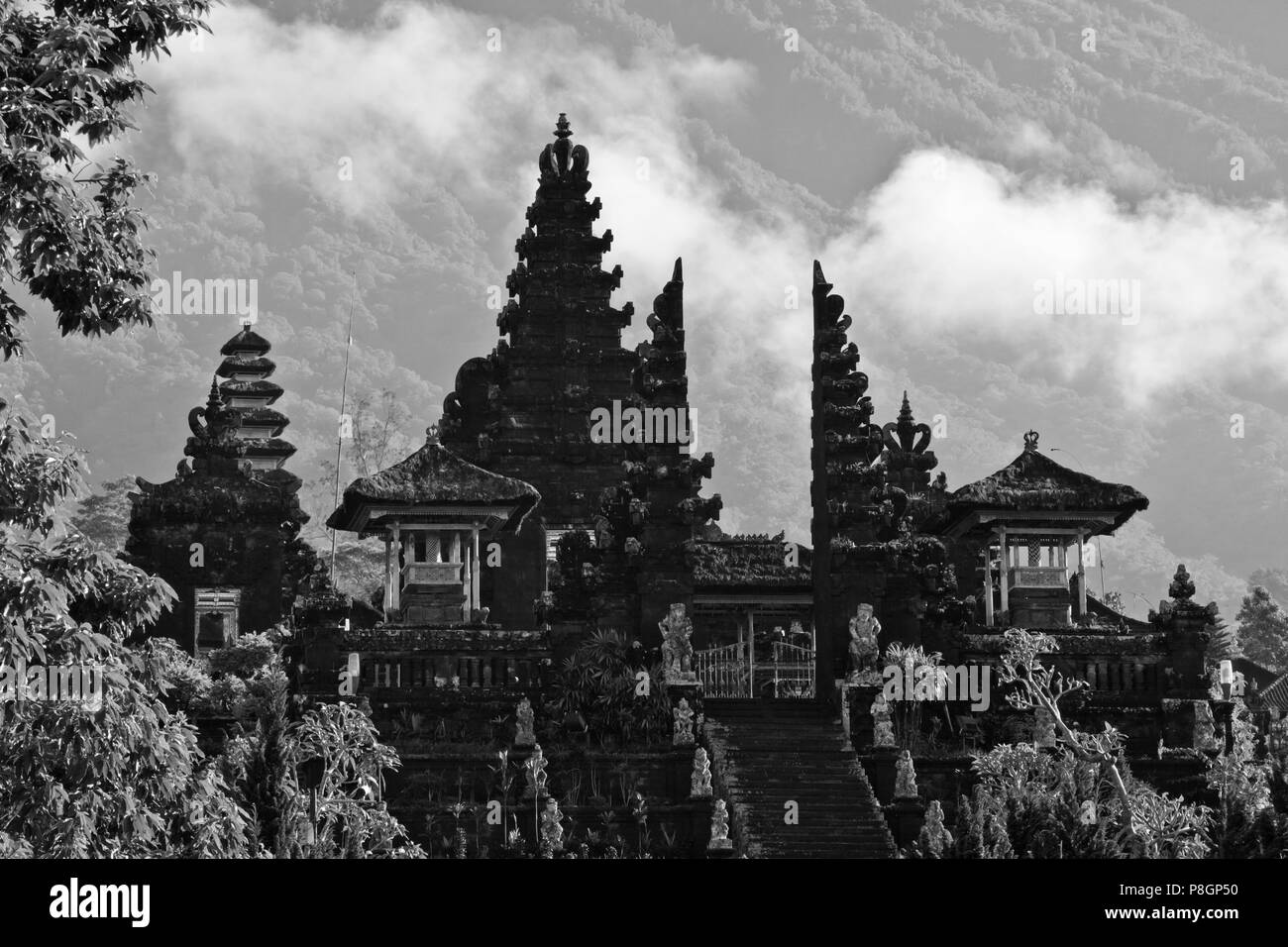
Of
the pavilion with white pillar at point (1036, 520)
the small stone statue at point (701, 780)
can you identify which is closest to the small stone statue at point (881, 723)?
the small stone statue at point (701, 780)

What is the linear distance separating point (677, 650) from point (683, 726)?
1.91 meters

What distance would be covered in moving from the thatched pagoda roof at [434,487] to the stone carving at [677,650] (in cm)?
369

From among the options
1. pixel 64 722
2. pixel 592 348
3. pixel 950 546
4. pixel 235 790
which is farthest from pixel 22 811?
pixel 592 348

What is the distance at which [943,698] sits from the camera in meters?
42.7

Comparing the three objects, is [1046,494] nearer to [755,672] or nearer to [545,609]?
[755,672]

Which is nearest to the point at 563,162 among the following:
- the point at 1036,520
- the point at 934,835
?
the point at 1036,520

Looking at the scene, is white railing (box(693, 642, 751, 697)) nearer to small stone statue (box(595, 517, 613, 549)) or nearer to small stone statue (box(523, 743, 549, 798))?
small stone statue (box(595, 517, 613, 549))

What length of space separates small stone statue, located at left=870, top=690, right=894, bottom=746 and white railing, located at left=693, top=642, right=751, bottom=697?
→ 483 centimetres

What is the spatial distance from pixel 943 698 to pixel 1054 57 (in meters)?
132

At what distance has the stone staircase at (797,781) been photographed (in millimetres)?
38438

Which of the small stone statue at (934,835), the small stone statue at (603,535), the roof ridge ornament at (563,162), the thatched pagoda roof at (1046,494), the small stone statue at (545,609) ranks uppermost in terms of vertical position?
the roof ridge ornament at (563,162)

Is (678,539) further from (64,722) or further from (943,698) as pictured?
(64,722)

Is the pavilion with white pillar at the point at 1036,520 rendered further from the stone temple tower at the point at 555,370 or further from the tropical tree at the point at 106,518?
the tropical tree at the point at 106,518
